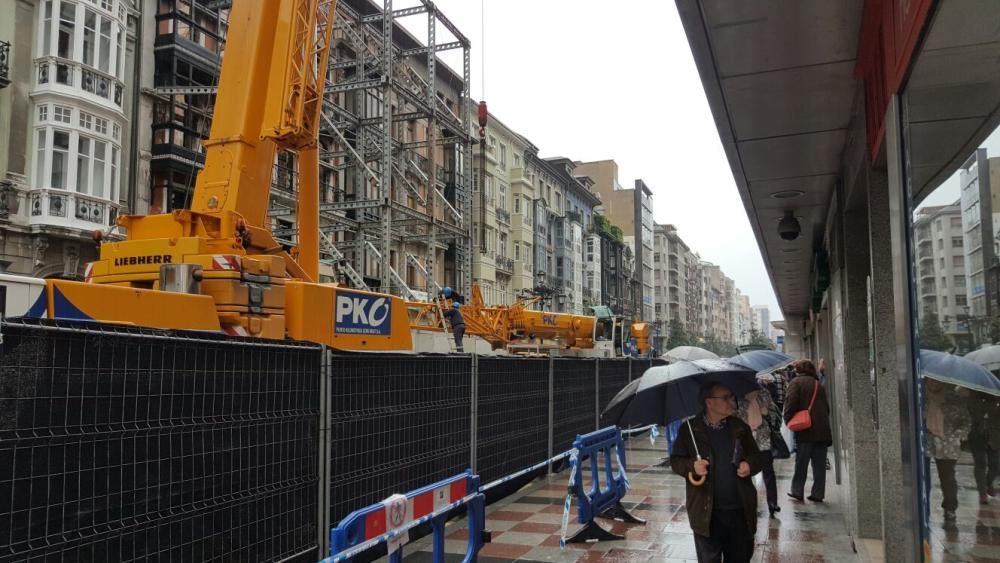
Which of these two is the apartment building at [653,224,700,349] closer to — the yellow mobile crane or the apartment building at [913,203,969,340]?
the yellow mobile crane

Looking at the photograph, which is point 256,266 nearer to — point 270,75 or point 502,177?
point 270,75

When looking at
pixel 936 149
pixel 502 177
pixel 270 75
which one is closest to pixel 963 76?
pixel 936 149

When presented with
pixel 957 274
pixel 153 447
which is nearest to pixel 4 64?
pixel 153 447

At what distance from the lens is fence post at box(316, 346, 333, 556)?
Result: 229 inches

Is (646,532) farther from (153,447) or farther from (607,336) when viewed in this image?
(607,336)

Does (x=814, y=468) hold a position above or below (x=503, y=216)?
below

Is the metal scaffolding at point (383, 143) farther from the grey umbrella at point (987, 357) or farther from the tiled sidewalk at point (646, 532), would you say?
the grey umbrella at point (987, 357)

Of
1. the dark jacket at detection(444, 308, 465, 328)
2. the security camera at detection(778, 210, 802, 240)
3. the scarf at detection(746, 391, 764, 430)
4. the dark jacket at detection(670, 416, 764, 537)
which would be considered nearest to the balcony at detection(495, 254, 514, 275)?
the dark jacket at detection(444, 308, 465, 328)

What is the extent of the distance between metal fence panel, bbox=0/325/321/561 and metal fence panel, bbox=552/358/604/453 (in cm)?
644

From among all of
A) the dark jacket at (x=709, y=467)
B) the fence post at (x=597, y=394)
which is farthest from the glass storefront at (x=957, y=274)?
the fence post at (x=597, y=394)

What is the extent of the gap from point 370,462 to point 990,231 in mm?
5338

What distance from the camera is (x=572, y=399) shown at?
12625mm

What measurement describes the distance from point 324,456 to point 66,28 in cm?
2099

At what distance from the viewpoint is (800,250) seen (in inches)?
584
